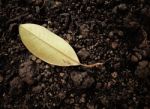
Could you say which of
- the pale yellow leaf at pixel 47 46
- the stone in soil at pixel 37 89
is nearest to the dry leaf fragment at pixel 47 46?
the pale yellow leaf at pixel 47 46

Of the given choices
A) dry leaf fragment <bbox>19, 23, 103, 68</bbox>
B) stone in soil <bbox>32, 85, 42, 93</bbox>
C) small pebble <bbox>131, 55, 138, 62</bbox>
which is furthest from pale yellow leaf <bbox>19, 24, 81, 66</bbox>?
small pebble <bbox>131, 55, 138, 62</bbox>

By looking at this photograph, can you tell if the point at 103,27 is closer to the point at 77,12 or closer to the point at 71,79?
the point at 77,12

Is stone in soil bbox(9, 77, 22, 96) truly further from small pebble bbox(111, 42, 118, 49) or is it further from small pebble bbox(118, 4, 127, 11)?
small pebble bbox(118, 4, 127, 11)

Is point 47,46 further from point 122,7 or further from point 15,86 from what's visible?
point 122,7

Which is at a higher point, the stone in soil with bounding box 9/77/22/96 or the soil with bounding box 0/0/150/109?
the soil with bounding box 0/0/150/109

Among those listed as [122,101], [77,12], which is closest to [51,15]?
[77,12]

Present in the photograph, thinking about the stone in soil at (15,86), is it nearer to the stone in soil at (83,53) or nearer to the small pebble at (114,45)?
the stone in soil at (83,53)
